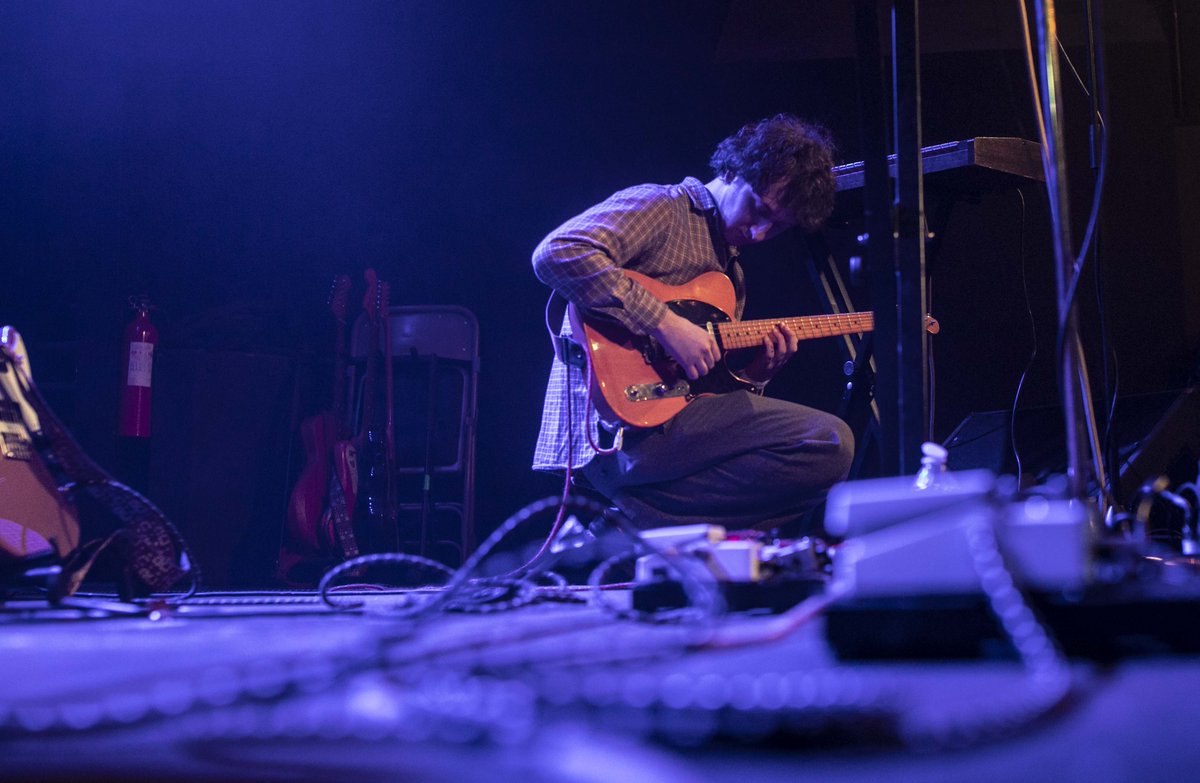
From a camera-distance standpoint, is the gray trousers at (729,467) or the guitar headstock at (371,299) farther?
the guitar headstock at (371,299)

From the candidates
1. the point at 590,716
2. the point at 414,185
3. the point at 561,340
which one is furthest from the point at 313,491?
the point at 590,716

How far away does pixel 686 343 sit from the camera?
8.45 feet

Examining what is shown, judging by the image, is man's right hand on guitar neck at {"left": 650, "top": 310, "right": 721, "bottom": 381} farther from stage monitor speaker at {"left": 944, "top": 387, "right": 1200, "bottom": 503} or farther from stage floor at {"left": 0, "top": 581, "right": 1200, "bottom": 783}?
stage floor at {"left": 0, "top": 581, "right": 1200, "bottom": 783}

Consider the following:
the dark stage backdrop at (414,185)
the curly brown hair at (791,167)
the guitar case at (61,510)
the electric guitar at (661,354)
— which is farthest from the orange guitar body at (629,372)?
the dark stage backdrop at (414,185)

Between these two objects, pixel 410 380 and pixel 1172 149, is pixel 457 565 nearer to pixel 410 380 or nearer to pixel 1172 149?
pixel 410 380

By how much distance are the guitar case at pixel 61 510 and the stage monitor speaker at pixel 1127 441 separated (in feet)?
6.66

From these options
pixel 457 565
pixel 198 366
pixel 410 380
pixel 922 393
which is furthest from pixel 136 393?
pixel 922 393

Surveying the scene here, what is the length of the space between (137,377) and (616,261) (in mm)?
2010

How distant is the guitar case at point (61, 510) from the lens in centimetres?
155

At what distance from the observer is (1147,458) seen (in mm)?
2475

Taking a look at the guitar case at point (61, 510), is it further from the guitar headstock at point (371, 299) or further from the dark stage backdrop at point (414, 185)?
the guitar headstock at point (371, 299)

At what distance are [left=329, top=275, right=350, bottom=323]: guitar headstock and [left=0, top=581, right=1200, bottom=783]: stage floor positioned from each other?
3526 mm

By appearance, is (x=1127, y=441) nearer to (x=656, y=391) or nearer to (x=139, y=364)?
(x=656, y=391)

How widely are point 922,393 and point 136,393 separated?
304 centimetres
